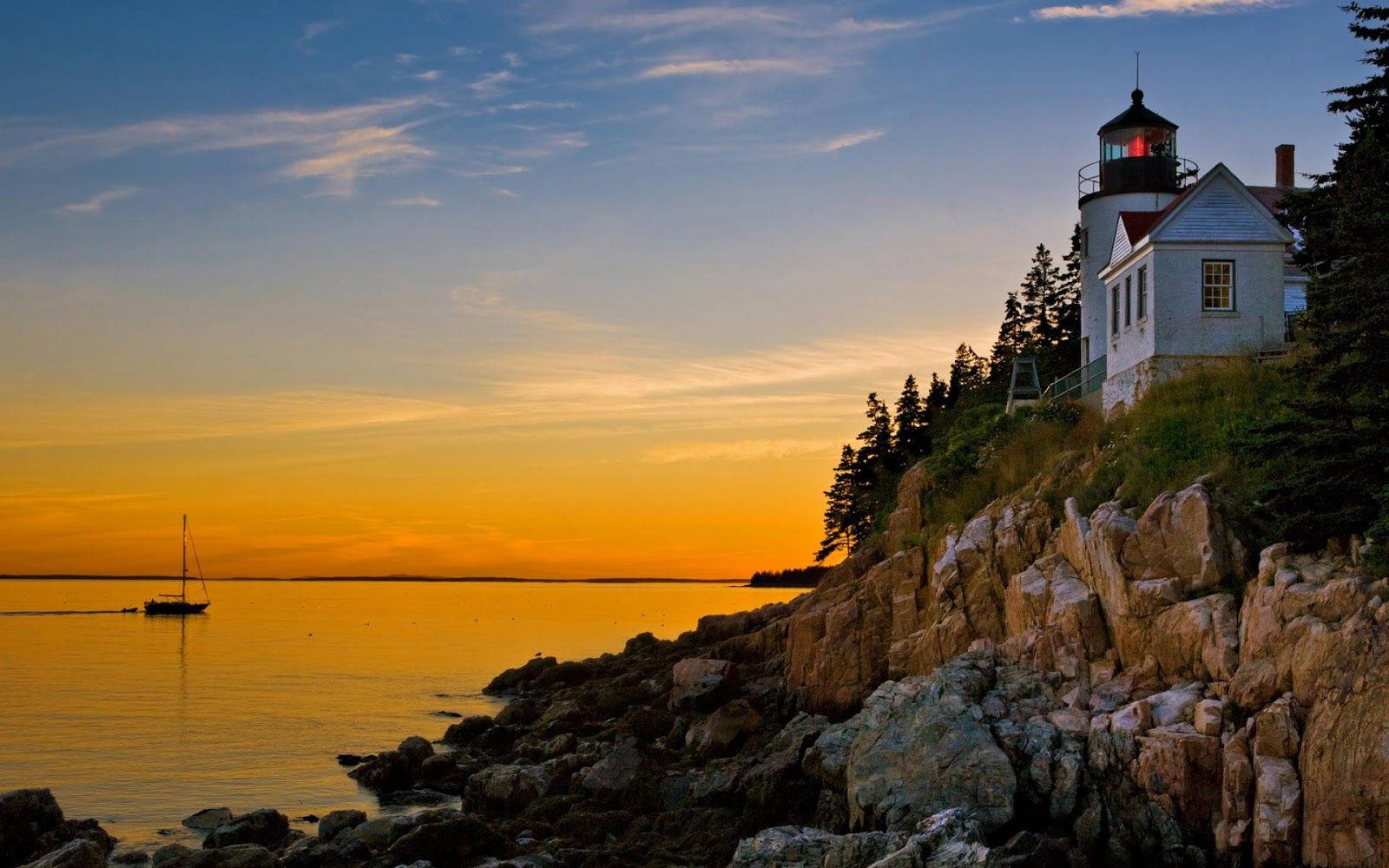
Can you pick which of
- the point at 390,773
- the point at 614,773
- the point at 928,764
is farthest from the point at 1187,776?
the point at 390,773

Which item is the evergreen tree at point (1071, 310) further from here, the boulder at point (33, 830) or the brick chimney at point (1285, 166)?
the boulder at point (33, 830)

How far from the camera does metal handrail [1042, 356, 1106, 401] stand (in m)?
37.9

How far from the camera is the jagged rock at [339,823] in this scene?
23.0m

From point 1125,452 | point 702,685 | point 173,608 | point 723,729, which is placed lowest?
point 173,608

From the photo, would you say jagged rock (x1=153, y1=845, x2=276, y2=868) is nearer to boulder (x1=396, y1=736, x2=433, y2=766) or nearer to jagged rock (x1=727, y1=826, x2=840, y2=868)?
jagged rock (x1=727, y1=826, x2=840, y2=868)

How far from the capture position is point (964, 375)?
82.3 m

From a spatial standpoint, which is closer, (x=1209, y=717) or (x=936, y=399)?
(x=1209, y=717)

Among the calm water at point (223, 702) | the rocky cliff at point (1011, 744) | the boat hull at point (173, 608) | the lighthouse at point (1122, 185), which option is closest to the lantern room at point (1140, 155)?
the lighthouse at point (1122, 185)

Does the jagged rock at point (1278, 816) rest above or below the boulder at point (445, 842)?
above

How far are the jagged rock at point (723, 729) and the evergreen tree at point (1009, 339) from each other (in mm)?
48966

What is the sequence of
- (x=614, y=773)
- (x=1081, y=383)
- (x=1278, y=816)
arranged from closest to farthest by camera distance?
(x=1278, y=816), (x=614, y=773), (x=1081, y=383)

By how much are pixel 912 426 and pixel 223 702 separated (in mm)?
40104

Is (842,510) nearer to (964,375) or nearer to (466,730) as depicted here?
(964,375)

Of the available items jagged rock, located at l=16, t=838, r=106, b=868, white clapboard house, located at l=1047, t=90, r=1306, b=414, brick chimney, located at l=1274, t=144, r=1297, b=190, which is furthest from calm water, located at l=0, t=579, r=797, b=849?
brick chimney, located at l=1274, t=144, r=1297, b=190
